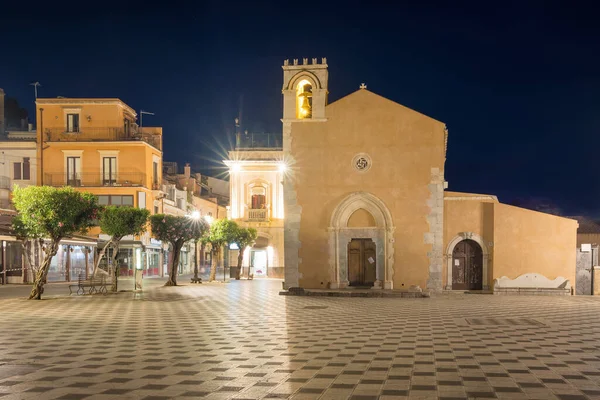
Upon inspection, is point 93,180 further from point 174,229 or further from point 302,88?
point 302,88

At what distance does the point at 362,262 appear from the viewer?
27.6 metres

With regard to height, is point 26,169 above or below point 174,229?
above

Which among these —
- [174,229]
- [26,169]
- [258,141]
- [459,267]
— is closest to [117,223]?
[174,229]

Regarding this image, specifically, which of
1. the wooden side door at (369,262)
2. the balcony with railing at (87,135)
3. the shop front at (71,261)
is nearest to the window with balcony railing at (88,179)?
the balcony with railing at (87,135)

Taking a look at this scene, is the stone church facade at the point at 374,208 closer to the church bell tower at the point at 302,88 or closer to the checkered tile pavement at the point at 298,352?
the church bell tower at the point at 302,88

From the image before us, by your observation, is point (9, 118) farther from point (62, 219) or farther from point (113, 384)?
point (113, 384)

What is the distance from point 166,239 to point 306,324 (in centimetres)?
1813

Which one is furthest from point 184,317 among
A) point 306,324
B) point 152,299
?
point 152,299

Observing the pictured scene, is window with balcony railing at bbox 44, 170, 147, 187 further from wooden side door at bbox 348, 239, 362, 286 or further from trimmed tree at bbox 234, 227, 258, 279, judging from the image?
wooden side door at bbox 348, 239, 362, 286

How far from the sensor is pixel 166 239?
32.2 metres

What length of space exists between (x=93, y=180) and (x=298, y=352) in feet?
119

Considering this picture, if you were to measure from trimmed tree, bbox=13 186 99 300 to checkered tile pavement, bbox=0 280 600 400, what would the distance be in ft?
10.8

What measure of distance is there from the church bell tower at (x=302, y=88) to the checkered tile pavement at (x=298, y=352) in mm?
10723

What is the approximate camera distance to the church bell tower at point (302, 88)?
27766 millimetres
